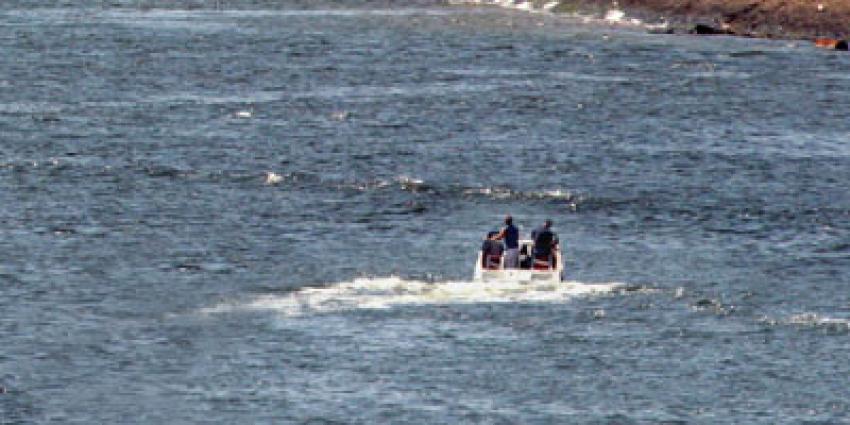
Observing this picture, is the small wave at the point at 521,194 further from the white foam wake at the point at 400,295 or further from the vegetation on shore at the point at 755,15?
the vegetation on shore at the point at 755,15

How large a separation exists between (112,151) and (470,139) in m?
18.6

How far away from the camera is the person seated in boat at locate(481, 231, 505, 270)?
70.3m

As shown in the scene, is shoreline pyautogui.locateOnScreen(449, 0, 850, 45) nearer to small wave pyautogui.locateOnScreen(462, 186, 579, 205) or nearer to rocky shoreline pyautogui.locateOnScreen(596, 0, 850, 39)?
rocky shoreline pyautogui.locateOnScreen(596, 0, 850, 39)

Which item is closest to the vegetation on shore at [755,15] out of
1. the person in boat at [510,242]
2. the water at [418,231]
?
the water at [418,231]

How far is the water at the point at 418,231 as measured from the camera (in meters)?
58.6

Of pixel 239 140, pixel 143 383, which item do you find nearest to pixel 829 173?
pixel 239 140

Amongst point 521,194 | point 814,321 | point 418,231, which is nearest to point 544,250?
point 814,321

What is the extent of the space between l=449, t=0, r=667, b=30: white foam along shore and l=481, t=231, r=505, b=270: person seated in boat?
291ft

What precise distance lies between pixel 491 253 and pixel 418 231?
436 inches

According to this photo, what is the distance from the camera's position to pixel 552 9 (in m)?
174

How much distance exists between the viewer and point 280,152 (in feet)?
331

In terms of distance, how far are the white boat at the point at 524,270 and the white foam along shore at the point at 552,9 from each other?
88.3 metres

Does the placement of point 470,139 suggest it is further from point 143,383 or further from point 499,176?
point 143,383

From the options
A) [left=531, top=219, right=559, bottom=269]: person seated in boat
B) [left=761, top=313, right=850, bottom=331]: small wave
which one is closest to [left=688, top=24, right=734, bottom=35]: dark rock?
[left=531, top=219, right=559, bottom=269]: person seated in boat
